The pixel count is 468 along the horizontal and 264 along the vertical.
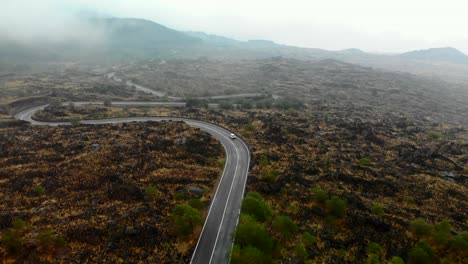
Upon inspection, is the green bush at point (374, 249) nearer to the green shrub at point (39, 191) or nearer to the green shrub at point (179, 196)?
the green shrub at point (179, 196)

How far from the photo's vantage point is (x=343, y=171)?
68.4 m

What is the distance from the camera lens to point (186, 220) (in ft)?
133

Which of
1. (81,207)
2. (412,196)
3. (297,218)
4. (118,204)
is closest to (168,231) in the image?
(118,204)

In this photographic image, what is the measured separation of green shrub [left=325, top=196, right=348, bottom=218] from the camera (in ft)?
162

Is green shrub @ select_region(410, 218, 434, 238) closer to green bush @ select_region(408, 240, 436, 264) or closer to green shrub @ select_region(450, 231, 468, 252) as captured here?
green shrub @ select_region(450, 231, 468, 252)

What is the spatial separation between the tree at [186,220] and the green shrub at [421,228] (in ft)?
119

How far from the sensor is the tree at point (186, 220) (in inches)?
1590

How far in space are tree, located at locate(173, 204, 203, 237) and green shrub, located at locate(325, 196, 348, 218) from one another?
2457cm

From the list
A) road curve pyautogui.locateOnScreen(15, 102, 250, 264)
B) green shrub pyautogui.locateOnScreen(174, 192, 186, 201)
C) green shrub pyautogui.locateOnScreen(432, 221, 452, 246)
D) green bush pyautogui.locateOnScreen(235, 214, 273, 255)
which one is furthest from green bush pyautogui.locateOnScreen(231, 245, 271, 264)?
green shrub pyautogui.locateOnScreen(432, 221, 452, 246)

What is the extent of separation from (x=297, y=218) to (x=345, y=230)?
27.3 ft

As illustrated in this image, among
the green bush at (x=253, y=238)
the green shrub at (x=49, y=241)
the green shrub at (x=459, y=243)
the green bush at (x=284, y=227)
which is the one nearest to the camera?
the green bush at (x=253, y=238)

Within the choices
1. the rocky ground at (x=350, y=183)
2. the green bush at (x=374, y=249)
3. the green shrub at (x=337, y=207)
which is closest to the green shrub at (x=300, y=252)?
the rocky ground at (x=350, y=183)

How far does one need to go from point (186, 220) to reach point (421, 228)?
39.2 metres

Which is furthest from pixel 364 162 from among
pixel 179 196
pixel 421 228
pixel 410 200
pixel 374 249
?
pixel 179 196
